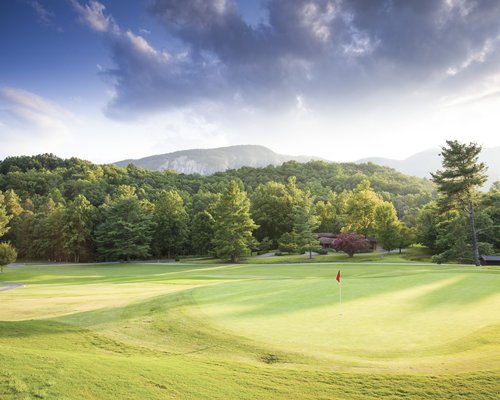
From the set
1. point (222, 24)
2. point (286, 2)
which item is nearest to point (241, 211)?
point (222, 24)

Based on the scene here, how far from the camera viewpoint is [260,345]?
8.16 metres

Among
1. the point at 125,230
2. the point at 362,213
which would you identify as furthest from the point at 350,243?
the point at 125,230

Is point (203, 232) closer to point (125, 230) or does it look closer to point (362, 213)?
point (125, 230)

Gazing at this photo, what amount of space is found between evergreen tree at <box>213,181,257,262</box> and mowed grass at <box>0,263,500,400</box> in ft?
135

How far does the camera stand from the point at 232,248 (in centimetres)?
5562

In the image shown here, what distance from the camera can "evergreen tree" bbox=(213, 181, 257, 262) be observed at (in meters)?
56.3

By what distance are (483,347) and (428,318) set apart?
Result: 2373 mm

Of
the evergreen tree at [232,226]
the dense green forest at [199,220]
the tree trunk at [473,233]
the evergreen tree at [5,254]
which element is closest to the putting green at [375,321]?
the tree trunk at [473,233]

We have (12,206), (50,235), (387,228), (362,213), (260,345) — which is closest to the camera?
(260,345)

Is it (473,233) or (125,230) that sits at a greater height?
(125,230)

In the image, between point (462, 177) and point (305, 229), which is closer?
point (462, 177)

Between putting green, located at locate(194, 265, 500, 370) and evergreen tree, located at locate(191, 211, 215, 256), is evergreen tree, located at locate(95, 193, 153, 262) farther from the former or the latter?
putting green, located at locate(194, 265, 500, 370)

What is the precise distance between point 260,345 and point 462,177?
39.0 metres

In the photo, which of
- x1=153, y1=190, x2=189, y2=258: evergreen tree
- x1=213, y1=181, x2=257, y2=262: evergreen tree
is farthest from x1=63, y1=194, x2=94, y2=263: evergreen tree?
x1=213, y1=181, x2=257, y2=262: evergreen tree
